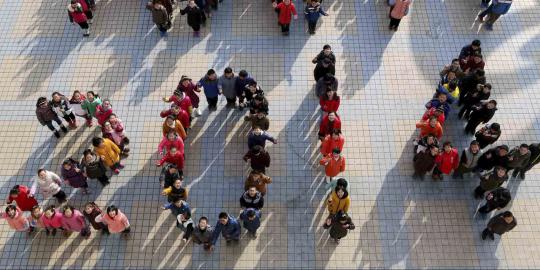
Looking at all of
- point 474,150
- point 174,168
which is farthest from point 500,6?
point 174,168

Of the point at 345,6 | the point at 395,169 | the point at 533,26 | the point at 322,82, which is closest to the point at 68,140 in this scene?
the point at 322,82

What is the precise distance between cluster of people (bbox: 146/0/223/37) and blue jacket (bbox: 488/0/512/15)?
7824mm

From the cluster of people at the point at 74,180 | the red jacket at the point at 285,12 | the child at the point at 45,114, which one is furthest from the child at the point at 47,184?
the red jacket at the point at 285,12

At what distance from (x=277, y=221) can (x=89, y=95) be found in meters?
4.96

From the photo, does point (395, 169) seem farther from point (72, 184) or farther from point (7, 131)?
point (7, 131)

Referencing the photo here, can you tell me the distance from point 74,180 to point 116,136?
1278 mm

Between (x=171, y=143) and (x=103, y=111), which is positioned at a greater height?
(x=103, y=111)

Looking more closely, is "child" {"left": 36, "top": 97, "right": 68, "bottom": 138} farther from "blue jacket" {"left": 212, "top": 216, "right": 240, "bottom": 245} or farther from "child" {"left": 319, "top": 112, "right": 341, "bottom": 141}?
"child" {"left": 319, "top": 112, "right": 341, "bottom": 141}

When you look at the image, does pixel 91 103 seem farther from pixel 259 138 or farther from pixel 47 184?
pixel 259 138

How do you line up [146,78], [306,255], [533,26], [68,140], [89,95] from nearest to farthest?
[306,255], [89,95], [68,140], [146,78], [533,26]

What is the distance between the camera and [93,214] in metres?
8.38

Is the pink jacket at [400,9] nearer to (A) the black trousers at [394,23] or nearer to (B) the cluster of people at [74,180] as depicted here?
(A) the black trousers at [394,23]

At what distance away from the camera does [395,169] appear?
1018cm

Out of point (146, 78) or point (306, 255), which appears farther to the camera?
point (146, 78)
